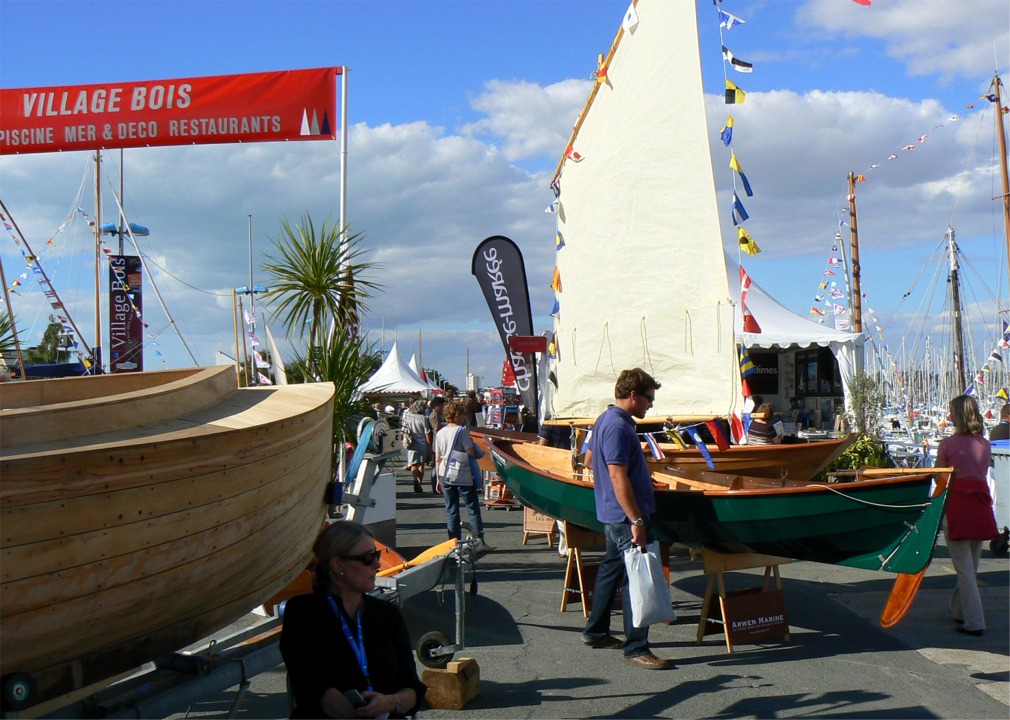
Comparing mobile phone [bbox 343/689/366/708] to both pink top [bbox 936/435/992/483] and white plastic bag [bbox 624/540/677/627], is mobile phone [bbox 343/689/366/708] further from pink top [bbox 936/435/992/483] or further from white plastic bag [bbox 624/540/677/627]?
pink top [bbox 936/435/992/483]

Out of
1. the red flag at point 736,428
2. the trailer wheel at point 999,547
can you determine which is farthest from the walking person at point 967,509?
the trailer wheel at point 999,547

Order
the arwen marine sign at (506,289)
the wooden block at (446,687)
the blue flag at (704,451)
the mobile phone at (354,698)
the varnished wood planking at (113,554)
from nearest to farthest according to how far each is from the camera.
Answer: the varnished wood planking at (113,554) → the mobile phone at (354,698) → the wooden block at (446,687) → the blue flag at (704,451) → the arwen marine sign at (506,289)

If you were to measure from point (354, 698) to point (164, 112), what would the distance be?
26.9ft

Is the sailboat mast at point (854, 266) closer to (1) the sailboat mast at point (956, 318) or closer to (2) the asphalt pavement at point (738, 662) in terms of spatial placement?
(1) the sailboat mast at point (956, 318)

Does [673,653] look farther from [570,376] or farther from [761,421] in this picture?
[570,376]

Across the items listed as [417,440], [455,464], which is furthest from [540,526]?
[417,440]

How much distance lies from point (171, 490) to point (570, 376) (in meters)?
8.17

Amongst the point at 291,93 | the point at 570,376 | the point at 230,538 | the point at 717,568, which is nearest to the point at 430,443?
the point at 570,376

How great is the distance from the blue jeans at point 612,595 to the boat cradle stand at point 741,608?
0.50 m

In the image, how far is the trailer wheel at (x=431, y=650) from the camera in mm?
4660

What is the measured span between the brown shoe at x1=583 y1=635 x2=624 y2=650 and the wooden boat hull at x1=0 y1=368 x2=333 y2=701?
2.51 meters

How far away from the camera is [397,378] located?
1096 inches

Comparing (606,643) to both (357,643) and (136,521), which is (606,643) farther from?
(136,521)

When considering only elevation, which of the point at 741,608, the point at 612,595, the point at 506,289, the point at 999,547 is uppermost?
the point at 506,289
